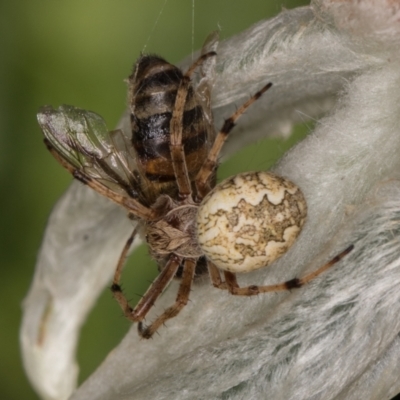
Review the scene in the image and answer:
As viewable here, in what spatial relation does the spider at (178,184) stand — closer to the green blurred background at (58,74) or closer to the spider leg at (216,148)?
the spider leg at (216,148)

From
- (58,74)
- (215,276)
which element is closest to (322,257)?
(215,276)

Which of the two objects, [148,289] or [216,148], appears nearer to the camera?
[216,148]

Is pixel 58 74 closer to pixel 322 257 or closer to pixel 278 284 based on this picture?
pixel 278 284

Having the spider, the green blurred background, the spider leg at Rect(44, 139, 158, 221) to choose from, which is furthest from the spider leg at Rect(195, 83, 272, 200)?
the green blurred background

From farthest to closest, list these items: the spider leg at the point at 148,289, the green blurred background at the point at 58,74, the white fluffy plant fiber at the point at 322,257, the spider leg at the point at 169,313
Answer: the green blurred background at the point at 58,74
the spider leg at the point at 148,289
the spider leg at the point at 169,313
the white fluffy plant fiber at the point at 322,257

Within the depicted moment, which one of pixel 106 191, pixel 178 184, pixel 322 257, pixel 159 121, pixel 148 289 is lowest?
pixel 148 289

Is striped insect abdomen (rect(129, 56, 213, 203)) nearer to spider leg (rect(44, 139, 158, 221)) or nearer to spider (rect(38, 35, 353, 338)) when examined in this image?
spider (rect(38, 35, 353, 338))

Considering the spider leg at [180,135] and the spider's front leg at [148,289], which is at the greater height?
the spider leg at [180,135]

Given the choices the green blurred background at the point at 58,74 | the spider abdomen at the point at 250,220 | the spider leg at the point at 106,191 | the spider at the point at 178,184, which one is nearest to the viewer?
the spider abdomen at the point at 250,220

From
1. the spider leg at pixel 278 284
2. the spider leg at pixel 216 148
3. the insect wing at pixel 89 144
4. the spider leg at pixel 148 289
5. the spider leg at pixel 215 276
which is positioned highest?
the insect wing at pixel 89 144

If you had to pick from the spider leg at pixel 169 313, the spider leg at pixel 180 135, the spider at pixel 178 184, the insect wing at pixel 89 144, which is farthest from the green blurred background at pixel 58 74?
the spider leg at pixel 169 313
